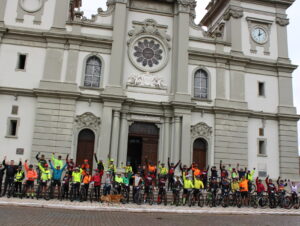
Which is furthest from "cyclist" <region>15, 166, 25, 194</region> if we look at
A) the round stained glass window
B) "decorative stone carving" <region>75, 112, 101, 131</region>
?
the round stained glass window

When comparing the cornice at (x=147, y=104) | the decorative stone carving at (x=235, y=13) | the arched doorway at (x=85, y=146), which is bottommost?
the arched doorway at (x=85, y=146)

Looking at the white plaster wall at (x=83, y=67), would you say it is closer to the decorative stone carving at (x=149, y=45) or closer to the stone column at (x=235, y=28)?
the decorative stone carving at (x=149, y=45)

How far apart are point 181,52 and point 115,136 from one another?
836cm

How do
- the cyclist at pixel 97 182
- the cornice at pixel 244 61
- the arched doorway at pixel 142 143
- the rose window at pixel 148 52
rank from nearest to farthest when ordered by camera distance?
1. the cyclist at pixel 97 182
2. the arched doorway at pixel 142 143
3. the rose window at pixel 148 52
4. the cornice at pixel 244 61

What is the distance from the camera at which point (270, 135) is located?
26.4 metres

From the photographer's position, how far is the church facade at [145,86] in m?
23.2

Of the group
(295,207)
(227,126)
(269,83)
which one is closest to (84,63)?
(227,126)

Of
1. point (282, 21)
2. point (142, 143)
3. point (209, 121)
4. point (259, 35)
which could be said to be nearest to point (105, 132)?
point (142, 143)

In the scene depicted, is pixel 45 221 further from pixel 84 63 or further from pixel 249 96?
pixel 249 96

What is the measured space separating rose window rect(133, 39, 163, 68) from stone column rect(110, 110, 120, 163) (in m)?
5.00

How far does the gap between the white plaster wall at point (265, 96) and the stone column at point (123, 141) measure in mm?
10054

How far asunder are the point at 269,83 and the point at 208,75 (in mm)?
5411

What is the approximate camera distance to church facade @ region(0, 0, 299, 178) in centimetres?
2323

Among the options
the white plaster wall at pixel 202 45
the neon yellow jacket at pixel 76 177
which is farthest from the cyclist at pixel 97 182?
the white plaster wall at pixel 202 45
